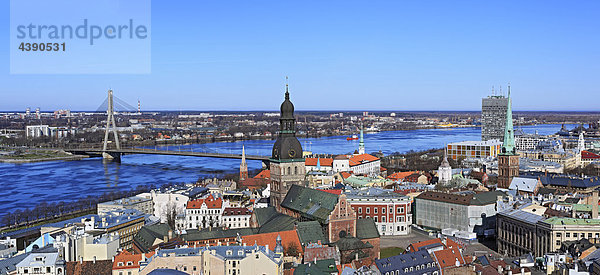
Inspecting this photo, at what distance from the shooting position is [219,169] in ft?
230

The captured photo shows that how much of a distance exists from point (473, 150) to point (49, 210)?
53.3 metres

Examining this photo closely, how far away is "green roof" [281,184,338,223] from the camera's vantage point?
2689cm

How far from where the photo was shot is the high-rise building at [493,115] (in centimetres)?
10488

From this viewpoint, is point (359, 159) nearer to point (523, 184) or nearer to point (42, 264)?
point (523, 184)

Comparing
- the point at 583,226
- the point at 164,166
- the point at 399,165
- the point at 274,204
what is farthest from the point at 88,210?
the point at 399,165

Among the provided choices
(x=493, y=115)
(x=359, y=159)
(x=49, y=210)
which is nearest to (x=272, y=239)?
(x=49, y=210)

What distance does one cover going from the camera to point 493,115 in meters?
107

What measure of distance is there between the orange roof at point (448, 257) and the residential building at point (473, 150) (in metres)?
52.9

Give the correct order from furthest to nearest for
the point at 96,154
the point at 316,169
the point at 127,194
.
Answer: the point at 96,154, the point at 316,169, the point at 127,194

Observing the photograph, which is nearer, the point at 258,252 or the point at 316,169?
the point at 258,252

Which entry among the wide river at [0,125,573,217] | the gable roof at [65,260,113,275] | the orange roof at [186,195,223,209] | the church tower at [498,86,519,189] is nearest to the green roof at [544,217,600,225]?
the church tower at [498,86,519,189]

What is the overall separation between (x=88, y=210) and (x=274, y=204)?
50.1 ft

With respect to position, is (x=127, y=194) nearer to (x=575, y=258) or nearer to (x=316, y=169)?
(x=316, y=169)

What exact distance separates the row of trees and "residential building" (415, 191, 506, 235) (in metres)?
21.6
